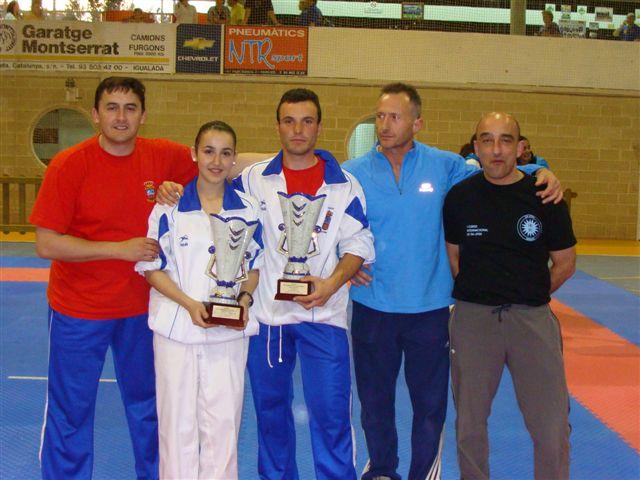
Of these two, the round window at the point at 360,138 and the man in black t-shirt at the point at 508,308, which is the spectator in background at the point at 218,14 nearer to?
the round window at the point at 360,138

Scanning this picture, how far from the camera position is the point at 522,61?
1558 cm

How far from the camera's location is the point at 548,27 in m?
16.0

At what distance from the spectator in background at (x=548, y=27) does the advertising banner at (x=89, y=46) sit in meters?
8.65

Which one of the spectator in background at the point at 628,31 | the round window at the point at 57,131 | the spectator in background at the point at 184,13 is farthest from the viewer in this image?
the spectator in background at the point at 628,31

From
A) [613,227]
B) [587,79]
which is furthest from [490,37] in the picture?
[613,227]

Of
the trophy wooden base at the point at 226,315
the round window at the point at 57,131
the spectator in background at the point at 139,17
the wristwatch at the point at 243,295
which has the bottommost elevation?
the trophy wooden base at the point at 226,315

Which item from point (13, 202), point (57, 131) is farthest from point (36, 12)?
point (13, 202)

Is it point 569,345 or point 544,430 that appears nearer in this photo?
point 544,430

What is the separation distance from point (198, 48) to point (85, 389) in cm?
1315

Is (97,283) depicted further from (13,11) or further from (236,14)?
(13,11)

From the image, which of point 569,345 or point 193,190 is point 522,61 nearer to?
point 569,345

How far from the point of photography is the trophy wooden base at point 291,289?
324 cm

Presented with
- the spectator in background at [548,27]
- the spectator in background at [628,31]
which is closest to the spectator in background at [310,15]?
the spectator in background at [548,27]

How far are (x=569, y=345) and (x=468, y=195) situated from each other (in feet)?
13.7
